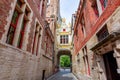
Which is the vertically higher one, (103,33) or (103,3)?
(103,3)

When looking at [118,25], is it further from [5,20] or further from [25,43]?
[25,43]

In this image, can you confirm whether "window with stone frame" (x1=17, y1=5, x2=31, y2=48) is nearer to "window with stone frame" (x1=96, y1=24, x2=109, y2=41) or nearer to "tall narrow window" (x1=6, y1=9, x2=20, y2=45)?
"tall narrow window" (x1=6, y1=9, x2=20, y2=45)

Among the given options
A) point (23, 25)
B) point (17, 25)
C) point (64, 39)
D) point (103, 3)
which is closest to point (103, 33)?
point (103, 3)

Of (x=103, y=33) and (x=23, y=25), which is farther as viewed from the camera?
(x=23, y=25)

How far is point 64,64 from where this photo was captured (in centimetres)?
4019

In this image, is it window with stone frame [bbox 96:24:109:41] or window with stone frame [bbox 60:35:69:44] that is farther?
window with stone frame [bbox 60:35:69:44]

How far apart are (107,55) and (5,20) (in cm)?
436

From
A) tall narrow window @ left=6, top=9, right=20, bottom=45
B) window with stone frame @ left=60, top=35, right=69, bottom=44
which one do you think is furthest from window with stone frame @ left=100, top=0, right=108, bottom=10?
window with stone frame @ left=60, top=35, right=69, bottom=44

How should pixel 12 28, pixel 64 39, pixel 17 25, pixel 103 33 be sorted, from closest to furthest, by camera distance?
pixel 12 28
pixel 103 33
pixel 17 25
pixel 64 39

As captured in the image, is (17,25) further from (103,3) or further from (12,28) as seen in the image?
(103,3)

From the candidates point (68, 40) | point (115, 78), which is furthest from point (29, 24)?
point (68, 40)

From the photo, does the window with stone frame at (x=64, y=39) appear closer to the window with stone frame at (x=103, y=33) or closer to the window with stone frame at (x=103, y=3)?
the window with stone frame at (x=103, y=33)

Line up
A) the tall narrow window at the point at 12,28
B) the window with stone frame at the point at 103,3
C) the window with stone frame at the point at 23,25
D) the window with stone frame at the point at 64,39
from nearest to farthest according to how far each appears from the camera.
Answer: the tall narrow window at the point at 12,28
the window with stone frame at the point at 103,3
the window with stone frame at the point at 23,25
the window with stone frame at the point at 64,39

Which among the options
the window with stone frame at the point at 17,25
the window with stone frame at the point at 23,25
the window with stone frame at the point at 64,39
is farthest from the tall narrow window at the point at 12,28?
the window with stone frame at the point at 64,39
